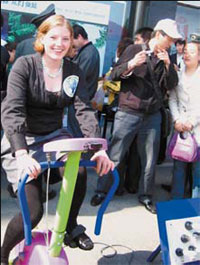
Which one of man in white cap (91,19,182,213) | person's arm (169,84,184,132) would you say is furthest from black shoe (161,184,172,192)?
person's arm (169,84,184,132)

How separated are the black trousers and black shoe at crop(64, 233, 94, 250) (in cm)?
5

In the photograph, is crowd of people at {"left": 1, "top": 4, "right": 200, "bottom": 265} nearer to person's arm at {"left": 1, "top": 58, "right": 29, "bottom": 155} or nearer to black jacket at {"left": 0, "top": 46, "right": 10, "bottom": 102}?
person's arm at {"left": 1, "top": 58, "right": 29, "bottom": 155}

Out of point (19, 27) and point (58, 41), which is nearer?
point (58, 41)

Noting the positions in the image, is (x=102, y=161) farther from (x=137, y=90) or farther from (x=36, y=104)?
(x=137, y=90)

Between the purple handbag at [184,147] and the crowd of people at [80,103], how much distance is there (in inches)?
1.4

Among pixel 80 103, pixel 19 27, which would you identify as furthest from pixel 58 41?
pixel 19 27

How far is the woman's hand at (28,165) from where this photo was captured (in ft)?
4.31

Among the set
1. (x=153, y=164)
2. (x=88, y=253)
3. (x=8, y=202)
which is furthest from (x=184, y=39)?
(x=8, y=202)

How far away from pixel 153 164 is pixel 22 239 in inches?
31.2

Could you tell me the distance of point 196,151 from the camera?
1.23 m

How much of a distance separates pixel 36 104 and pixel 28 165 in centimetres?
39

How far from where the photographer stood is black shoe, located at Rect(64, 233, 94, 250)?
1.54m

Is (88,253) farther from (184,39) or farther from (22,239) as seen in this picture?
(184,39)

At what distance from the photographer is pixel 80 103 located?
166cm
